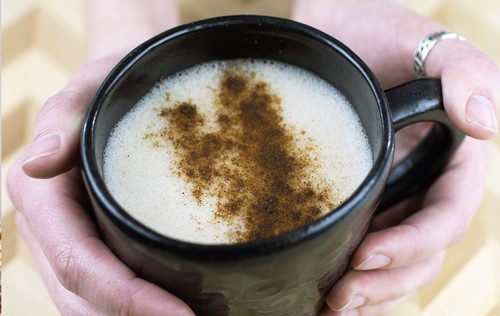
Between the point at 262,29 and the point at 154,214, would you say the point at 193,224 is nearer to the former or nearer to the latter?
the point at 154,214

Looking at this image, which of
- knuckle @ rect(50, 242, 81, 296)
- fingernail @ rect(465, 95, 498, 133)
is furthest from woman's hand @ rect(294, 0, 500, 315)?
knuckle @ rect(50, 242, 81, 296)

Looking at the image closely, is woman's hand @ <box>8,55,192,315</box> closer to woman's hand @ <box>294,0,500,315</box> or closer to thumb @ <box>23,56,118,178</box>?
thumb @ <box>23,56,118,178</box>

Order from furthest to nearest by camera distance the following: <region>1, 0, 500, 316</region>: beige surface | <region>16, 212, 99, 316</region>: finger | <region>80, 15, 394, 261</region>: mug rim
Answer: <region>1, 0, 500, 316</region>: beige surface
<region>16, 212, 99, 316</region>: finger
<region>80, 15, 394, 261</region>: mug rim

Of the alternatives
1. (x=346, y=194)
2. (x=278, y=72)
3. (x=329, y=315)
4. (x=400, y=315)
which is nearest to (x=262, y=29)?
(x=278, y=72)

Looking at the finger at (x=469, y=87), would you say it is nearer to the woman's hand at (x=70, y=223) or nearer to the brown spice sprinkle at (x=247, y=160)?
the brown spice sprinkle at (x=247, y=160)

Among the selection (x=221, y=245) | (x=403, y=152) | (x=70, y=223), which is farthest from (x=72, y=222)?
(x=403, y=152)

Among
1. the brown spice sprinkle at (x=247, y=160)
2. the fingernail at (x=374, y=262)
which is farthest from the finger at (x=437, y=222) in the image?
the brown spice sprinkle at (x=247, y=160)

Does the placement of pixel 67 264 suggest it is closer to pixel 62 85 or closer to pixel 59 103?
pixel 59 103

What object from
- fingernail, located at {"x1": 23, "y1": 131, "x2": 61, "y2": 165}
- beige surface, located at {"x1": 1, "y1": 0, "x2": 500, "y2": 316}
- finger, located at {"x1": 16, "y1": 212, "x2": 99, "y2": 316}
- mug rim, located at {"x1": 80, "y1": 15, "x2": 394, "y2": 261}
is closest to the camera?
mug rim, located at {"x1": 80, "y1": 15, "x2": 394, "y2": 261}

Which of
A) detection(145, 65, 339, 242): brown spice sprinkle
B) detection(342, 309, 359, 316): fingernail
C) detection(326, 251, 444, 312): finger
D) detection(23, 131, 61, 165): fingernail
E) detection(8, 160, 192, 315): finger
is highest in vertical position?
detection(145, 65, 339, 242): brown spice sprinkle
